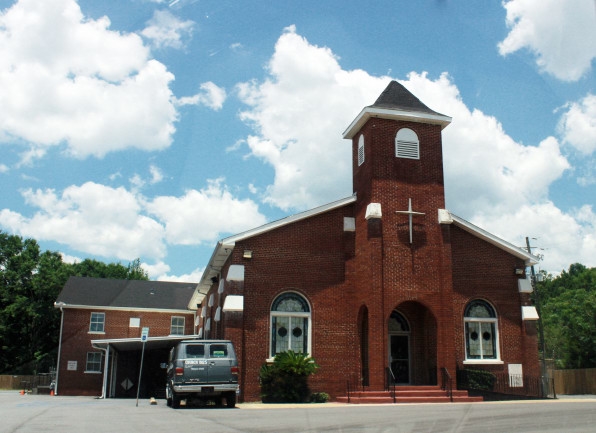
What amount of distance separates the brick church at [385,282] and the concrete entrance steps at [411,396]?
576mm

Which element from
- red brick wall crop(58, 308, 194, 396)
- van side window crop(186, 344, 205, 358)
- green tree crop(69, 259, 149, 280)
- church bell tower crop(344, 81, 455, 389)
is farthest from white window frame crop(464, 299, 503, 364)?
green tree crop(69, 259, 149, 280)

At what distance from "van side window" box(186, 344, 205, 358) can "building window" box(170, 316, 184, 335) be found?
26709 mm

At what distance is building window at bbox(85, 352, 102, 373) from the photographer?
1599 inches

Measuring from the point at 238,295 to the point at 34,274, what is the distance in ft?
128

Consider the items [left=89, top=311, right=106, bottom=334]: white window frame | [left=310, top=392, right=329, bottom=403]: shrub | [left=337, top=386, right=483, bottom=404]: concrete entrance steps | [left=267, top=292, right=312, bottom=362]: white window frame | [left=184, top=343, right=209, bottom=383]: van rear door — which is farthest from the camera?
[left=89, top=311, right=106, bottom=334]: white window frame

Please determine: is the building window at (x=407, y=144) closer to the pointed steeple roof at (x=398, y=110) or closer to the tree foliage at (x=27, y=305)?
the pointed steeple roof at (x=398, y=110)

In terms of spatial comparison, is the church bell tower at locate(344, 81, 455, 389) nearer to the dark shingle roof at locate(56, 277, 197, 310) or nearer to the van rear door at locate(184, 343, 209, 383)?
the van rear door at locate(184, 343, 209, 383)

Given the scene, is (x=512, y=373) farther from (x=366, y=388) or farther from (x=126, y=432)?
(x=126, y=432)

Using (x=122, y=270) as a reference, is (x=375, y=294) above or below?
below

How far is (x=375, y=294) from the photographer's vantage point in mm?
21203

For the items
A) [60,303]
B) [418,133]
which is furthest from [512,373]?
[60,303]

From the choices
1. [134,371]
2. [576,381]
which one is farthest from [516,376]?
[134,371]

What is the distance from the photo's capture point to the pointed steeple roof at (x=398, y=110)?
23188mm

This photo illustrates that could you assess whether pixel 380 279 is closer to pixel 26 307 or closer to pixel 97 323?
pixel 97 323
